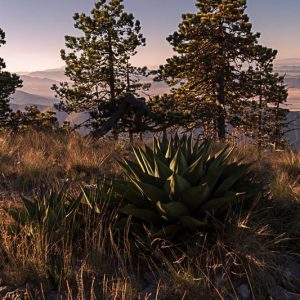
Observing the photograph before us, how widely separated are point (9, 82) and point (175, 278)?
1614 cm

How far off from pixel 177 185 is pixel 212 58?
15289 millimetres

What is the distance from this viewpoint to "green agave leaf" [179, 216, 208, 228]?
3218mm

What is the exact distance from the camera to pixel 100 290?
2.79 meters

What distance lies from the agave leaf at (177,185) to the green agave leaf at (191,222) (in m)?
0.29

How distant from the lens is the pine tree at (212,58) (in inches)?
674

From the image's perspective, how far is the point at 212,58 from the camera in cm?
1750

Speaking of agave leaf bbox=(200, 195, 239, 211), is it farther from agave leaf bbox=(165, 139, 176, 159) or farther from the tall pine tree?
the tall pine tree

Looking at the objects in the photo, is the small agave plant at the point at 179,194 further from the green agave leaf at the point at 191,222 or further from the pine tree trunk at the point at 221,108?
the pine tree trunk at the point at 221,108

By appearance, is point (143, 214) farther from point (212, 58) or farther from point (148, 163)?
point (212, 58)

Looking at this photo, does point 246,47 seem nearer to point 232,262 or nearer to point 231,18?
point 231,18

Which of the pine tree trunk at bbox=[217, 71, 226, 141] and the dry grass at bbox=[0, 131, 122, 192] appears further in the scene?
the pine tree trunk at bbox=[217, 71, 226, 141]

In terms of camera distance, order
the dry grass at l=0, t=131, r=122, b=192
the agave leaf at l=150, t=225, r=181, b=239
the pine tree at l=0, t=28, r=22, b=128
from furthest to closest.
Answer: the pine tree at l=0, t=28, r=22, b=128 < the dry grass at l=0, t=131, r=122, b=192 < the agave leaf at l=150, t=225, r=181, b=239

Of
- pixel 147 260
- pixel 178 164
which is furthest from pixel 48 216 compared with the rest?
pixel 178 164

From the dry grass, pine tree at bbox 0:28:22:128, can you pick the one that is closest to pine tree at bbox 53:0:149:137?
pine tree at bbox 0:28:22:128
